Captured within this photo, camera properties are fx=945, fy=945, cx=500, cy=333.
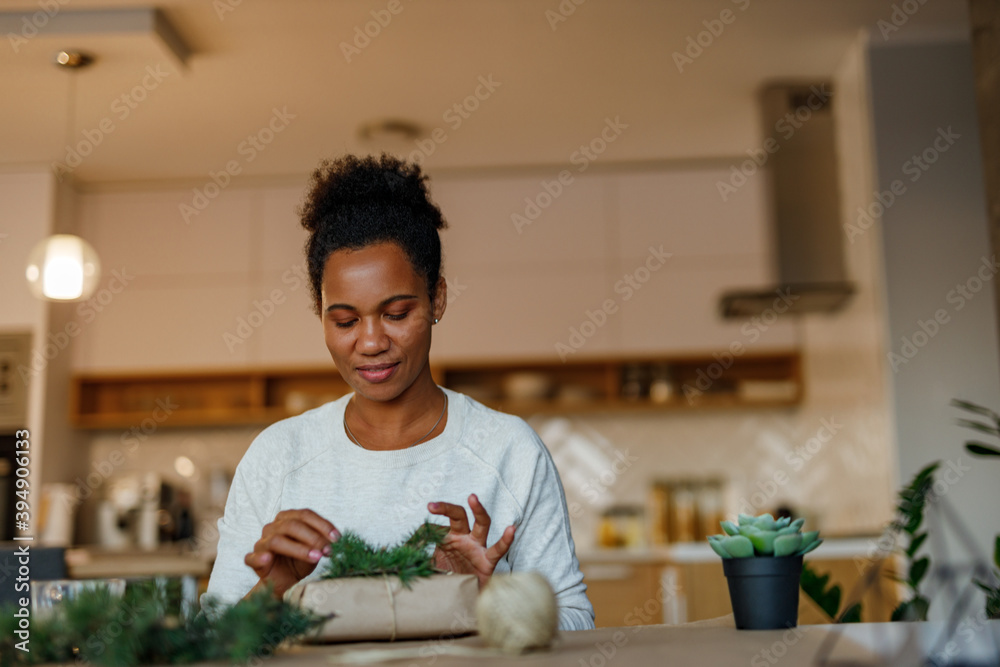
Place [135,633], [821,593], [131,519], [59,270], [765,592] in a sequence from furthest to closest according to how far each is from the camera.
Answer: [131,519], [59,270], [821,593], [765,592], [135,633]

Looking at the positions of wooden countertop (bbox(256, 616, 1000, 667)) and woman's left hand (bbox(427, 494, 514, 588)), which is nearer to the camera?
wooden countertop (bbox(256, 616, 1000, 667))

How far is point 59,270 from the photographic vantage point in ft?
A: 11.1

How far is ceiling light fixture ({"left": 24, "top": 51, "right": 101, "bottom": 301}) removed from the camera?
11.0ft

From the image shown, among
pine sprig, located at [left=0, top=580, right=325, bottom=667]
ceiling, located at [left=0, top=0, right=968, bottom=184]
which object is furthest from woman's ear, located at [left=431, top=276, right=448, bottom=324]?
ceiling, located at [left=0, top=0, right=968, bottom=184]

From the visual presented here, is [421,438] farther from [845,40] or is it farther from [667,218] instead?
[667,218]

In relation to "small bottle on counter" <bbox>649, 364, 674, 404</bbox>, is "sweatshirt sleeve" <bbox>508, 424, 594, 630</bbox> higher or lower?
lower

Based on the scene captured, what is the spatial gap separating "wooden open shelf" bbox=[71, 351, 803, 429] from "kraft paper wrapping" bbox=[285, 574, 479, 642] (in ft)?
12.1

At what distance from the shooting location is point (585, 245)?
4785mm

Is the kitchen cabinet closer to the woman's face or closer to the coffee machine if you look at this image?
the coffee machine

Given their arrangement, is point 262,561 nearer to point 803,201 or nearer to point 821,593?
point 821,593

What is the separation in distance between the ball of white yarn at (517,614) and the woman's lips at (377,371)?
525 mm

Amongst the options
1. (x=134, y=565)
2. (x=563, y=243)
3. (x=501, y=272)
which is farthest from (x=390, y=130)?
(x=134, y=565)

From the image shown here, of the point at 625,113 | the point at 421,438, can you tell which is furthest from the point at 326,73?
the point at 421,438

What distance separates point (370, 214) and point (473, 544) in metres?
0.56
